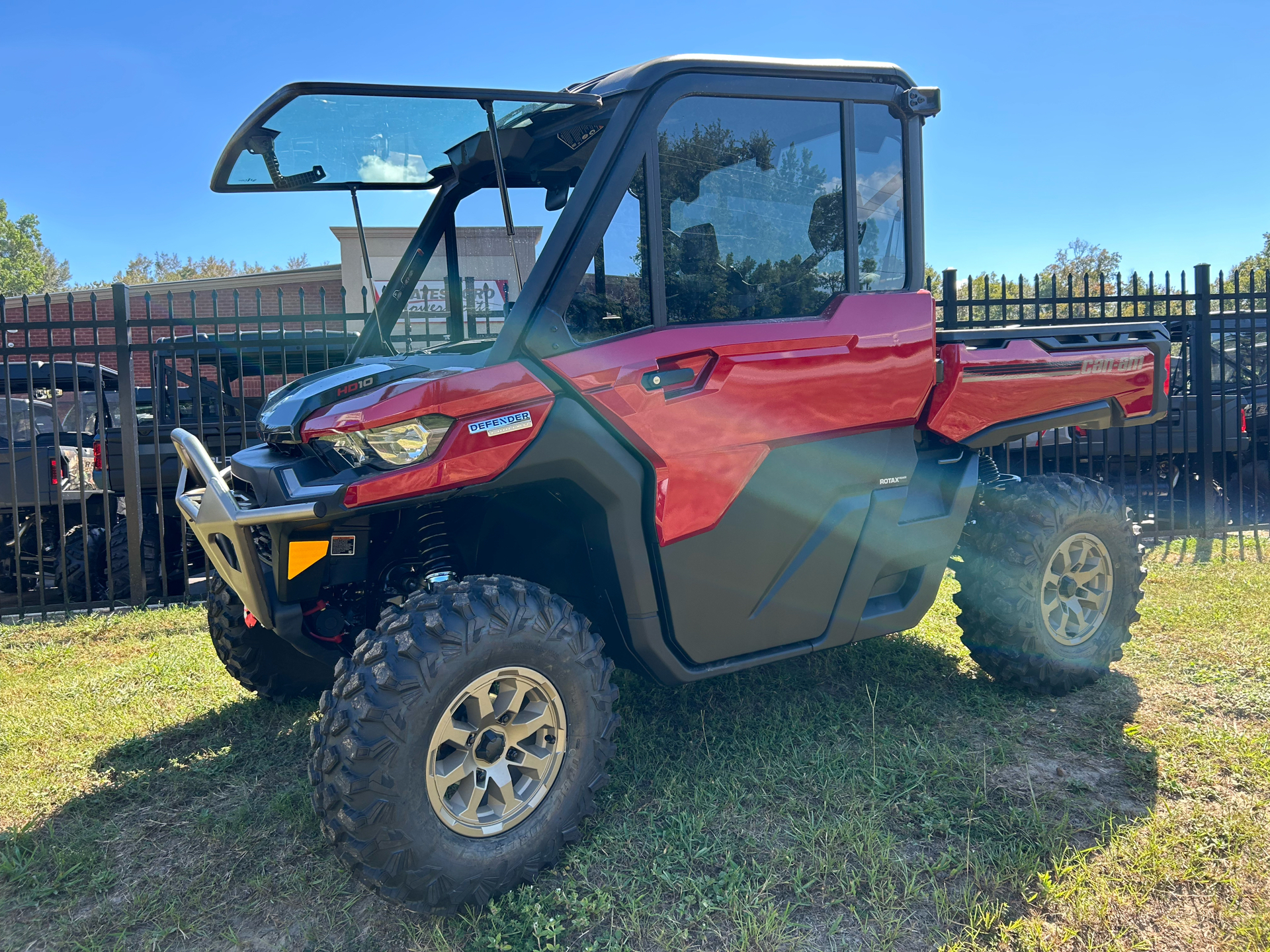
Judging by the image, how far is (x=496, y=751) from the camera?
2.66 meters

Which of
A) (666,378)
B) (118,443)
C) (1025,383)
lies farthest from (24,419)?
(1025,383)

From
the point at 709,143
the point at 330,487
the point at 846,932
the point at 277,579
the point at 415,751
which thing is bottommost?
the point at 846,932

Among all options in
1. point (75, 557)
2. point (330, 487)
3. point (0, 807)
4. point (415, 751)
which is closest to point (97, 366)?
point (75, 557)

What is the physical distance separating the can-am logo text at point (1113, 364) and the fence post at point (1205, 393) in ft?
16.3

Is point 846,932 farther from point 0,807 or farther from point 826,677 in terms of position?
point 0,807

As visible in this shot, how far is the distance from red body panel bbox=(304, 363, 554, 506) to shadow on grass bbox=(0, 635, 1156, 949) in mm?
1288

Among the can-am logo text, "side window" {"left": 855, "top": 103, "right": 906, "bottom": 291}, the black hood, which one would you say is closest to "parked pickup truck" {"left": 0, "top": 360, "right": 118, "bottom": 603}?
the black hood

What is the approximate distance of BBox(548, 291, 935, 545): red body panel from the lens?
9.26ft

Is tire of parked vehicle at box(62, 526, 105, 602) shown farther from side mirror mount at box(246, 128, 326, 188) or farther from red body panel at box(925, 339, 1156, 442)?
red body panel at box(925, 339, 1156, 442)

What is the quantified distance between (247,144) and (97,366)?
4370 millimetres

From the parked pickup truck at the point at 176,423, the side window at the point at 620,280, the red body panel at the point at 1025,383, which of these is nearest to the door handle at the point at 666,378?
the side window at the point at 620,280

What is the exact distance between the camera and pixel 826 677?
4.42 m

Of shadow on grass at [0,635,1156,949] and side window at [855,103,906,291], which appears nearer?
shadow on grass at [0,635,1156,949]

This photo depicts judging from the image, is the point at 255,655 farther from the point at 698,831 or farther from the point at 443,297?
the point at 698,831
